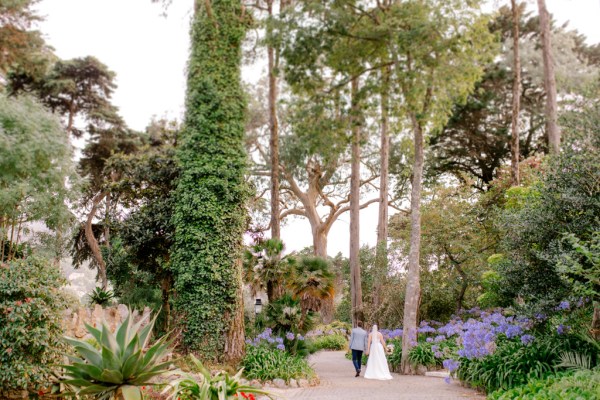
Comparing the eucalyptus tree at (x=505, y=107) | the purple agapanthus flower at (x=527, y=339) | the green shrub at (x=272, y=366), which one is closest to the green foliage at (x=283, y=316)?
the green shrub at (x=272, y=366)

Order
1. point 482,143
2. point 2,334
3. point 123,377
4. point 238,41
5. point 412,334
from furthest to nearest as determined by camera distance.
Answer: point 482,143 → point 412,334 → point 238,41 → point 2,334 → point 123,377

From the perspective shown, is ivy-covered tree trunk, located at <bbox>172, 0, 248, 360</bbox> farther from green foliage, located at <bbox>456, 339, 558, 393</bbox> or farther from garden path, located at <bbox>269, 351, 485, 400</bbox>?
green foliage, located at <bbox>456, 339, 558, 393</bbox>

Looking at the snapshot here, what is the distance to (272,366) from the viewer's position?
11461 mm

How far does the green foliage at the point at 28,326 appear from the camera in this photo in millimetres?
6473

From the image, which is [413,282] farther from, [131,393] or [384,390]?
[131,393]

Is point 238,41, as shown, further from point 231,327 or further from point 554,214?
point 554,214

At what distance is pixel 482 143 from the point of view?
23.4m

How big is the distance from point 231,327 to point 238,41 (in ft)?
21.9

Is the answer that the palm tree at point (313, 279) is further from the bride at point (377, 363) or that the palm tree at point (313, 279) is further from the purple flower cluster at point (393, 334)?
the bride at point (377, 363)

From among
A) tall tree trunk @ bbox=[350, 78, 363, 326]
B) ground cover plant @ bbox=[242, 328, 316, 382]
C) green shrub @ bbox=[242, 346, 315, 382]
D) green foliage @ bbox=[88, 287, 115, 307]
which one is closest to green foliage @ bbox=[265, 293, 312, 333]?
ground cover plant @ bbox=[242, 328, 316, 382]

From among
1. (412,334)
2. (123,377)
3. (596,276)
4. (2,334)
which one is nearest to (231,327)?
A: (412,334)

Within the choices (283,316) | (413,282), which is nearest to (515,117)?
(413,282)

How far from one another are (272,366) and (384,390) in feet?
8.38

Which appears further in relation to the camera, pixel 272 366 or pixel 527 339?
pixel 272 366
